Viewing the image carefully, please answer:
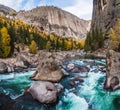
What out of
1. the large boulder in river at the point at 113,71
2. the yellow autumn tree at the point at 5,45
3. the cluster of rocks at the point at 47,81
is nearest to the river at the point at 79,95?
the cluster of rocks at the point at 47,81

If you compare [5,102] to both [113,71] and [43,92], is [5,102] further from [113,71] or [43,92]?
[113,71]

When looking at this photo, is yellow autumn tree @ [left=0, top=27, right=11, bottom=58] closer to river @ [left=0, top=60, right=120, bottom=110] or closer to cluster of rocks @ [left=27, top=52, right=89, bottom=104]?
cluster of rocks @ [left=27, top=52, right=89, bottom=104]

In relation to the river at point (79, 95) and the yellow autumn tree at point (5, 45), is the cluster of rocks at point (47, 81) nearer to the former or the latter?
the river at point (79, 95)

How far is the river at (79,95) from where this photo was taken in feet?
78.8

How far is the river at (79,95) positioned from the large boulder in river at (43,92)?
0.64 m

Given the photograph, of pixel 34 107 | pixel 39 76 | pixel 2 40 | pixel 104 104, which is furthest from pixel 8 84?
pixel 2 40

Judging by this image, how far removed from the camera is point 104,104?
25031mm

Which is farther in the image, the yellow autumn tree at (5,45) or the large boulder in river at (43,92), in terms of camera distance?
the yellow autumn tree at (5,45)

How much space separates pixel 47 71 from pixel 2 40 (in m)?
33.0

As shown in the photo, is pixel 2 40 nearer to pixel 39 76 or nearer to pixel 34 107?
pixel 39 76

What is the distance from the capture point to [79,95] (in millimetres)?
27438

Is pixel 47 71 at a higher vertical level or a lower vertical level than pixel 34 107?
higher

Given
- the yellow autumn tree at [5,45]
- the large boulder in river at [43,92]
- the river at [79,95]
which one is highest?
the yellow autumn tree at [5,45]

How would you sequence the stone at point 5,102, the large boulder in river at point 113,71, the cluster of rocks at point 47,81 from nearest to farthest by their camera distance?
1. the stone at point 5,102
2. the cluster of rocks at point 47,81
3. the large boulder in river at point 113,71
